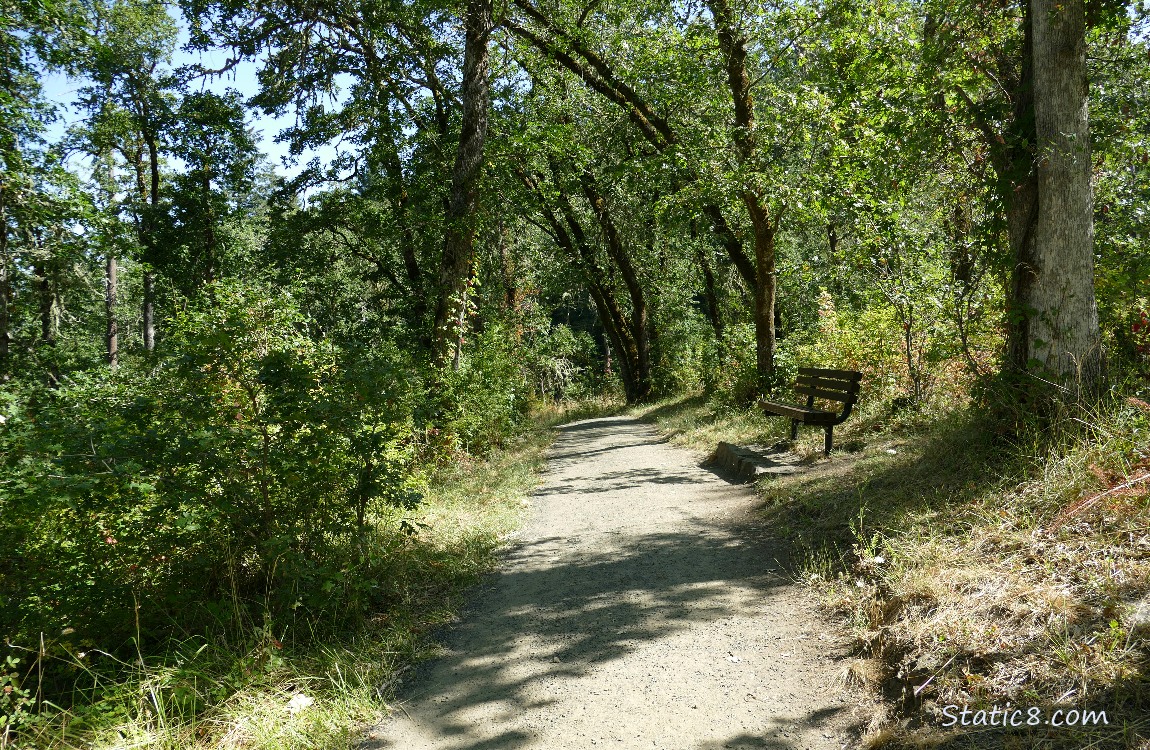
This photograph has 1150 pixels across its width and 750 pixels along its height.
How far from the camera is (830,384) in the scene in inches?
342

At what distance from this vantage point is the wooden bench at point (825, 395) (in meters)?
7.87

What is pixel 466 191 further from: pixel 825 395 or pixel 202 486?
pixel 202 486

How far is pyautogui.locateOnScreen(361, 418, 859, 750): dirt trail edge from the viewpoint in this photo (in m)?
3.19

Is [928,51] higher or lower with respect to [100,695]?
higher

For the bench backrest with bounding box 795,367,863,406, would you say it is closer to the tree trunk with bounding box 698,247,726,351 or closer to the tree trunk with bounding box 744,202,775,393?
the tree trunk with bounding box 744,202,775,393

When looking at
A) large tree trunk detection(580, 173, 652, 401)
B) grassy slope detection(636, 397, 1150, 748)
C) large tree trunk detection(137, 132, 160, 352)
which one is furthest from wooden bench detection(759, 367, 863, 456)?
large tree trunk detection(137, 132, 160, 352)

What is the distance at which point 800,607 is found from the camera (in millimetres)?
4359

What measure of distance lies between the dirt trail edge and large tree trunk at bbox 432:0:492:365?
16.1ft

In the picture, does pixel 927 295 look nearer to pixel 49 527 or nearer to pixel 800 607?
pixel 800 607

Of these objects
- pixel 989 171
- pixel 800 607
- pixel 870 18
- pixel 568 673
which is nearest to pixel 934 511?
pixel 800 607

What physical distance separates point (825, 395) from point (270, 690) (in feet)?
23.7

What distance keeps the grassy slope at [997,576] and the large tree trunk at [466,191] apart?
6.49 m

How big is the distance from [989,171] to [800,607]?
14.4 feet

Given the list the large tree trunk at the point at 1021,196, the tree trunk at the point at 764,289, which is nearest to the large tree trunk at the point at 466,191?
the tree trunk at the point at 764,289
